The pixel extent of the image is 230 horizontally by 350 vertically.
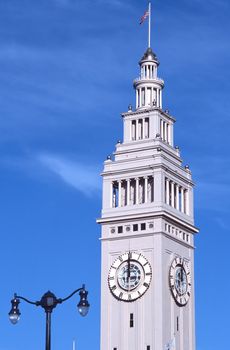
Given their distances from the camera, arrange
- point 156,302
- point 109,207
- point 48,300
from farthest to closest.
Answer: point 109,207, point 156,302, point 48,300

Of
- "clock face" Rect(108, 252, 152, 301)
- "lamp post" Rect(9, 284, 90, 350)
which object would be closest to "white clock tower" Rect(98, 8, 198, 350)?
"clock face" Rect(108, 252, 152, 301)

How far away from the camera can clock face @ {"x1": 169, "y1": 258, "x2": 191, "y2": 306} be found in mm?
104500

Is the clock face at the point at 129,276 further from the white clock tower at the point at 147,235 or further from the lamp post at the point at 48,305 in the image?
the lamp post at the point at 48,305

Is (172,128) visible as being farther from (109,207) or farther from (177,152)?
(109,207)

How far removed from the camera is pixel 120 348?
102312 mm

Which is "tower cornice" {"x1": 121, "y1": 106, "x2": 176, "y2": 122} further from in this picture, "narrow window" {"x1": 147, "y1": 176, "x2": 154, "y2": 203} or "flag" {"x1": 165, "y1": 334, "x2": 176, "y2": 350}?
"flag" {"x1": 165, "y1": 334, "x2": 176, "y2": 350}

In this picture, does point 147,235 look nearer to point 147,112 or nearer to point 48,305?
point 147,112

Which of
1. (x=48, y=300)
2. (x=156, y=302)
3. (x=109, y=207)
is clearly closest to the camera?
(x=48, y=300)

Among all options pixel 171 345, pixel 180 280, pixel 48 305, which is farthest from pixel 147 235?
pixel 48 305

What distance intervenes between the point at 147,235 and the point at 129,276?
192 inches

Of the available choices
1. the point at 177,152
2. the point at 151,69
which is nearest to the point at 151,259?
the point at 177,152

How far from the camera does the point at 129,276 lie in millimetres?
104438

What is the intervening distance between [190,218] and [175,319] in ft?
43.3

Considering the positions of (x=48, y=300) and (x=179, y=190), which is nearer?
(x=48, y=300)
